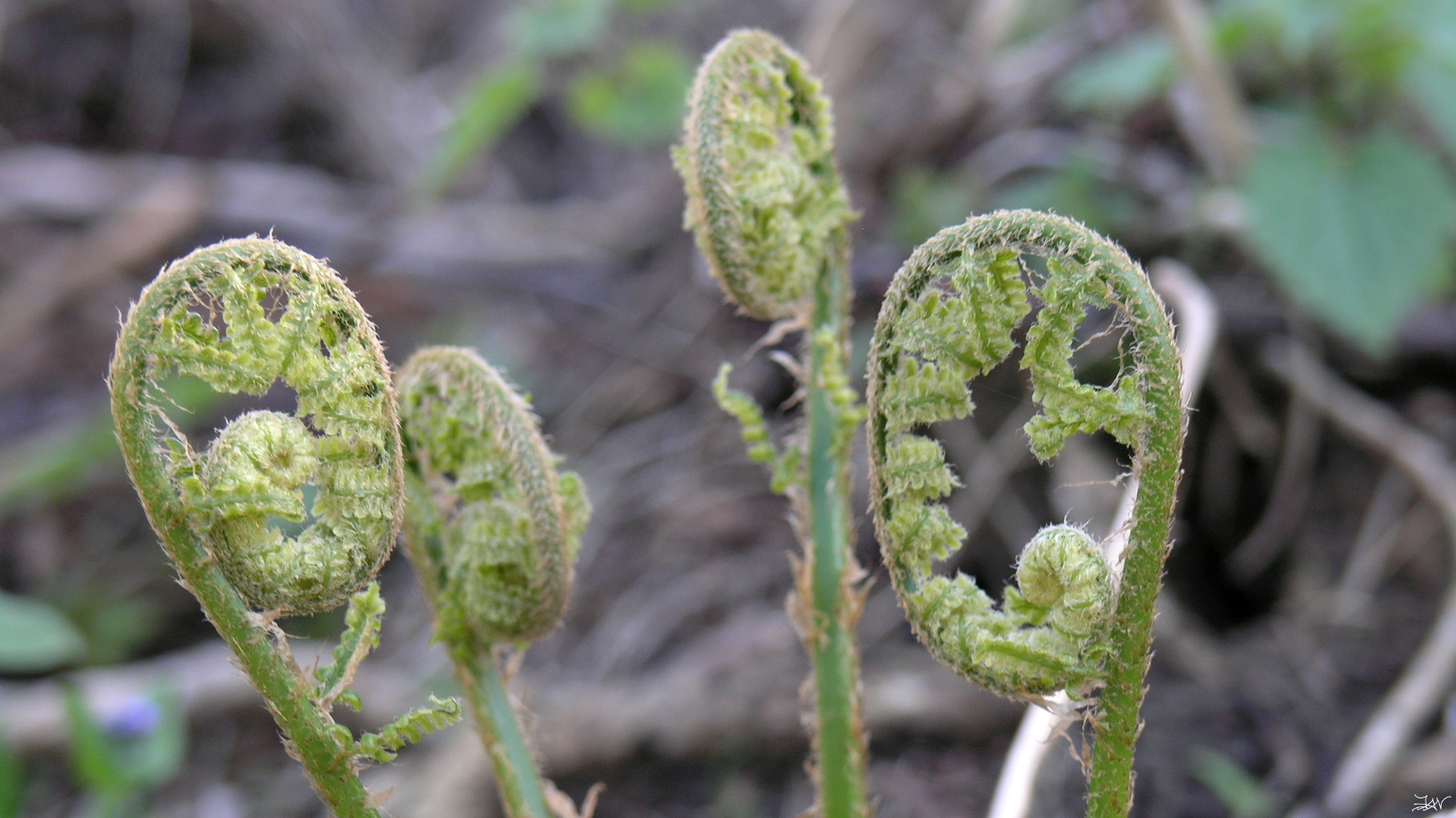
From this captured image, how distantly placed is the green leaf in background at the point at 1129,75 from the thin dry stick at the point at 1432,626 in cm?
77

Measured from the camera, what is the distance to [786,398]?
313cm

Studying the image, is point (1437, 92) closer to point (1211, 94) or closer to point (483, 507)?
point (1211, 94)

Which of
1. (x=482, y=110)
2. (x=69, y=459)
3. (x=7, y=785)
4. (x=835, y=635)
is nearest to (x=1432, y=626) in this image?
(x=835, y=635)

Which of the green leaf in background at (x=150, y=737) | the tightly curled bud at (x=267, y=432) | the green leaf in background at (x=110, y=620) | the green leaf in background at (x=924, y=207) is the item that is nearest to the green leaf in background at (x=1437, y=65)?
the green leaf in background at (x=924, y=207)

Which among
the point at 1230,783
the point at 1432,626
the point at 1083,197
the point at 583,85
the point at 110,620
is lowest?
the point at 1230,783

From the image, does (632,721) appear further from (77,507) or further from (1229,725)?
(77,507)

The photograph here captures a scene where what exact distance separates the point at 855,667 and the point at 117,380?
2.33 ft

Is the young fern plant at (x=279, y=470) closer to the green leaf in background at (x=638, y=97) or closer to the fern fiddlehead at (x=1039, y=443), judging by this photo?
the fern fiddlehead at (x=1039, y=443)

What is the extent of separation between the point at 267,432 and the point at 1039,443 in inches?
23.2

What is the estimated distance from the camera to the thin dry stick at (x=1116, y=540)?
1053mm

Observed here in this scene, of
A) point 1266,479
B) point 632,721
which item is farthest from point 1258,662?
point 632,721

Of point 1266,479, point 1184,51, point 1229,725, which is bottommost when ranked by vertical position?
point 1229,725

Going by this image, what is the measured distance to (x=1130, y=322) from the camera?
2.69 ft

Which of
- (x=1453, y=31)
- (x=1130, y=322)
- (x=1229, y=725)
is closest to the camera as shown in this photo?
(x=1130, y=322)
